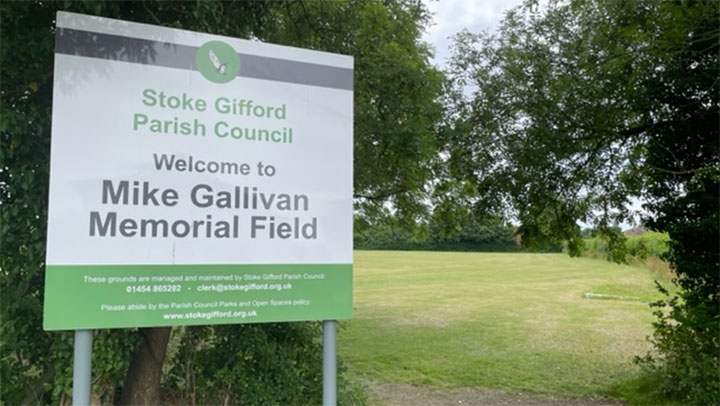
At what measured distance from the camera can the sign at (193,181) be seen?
2.49m

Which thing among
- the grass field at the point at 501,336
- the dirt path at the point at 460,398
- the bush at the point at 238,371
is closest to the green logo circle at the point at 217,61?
the bush at the point at 238,371

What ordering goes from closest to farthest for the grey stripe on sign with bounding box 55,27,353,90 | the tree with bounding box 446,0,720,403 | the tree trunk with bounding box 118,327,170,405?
the grey stripe on sign with bounding box 55,27,353,90 < the tree trunk with bounding box 118,327,170,405 < the tree with bounding box 446,0,720,403

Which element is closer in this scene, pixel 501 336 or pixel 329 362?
pixel 329 362

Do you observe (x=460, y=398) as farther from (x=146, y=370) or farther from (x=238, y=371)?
(x=146, y=370)

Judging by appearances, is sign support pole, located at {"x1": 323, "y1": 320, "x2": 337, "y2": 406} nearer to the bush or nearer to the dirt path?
the bush

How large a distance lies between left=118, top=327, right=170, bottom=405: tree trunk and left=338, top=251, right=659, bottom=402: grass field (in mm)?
→ 3509

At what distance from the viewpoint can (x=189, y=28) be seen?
390cm

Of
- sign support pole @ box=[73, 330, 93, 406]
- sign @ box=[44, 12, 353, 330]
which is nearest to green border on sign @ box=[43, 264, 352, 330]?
sign @ box=[44, 12, 353, 330]

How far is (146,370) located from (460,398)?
3.66 m

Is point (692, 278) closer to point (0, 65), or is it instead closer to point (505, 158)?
point (505, 158)

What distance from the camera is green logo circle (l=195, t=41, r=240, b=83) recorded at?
2.79 m

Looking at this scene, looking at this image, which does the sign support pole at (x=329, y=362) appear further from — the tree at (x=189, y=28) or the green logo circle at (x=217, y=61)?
the tree at (x=189, y=28)

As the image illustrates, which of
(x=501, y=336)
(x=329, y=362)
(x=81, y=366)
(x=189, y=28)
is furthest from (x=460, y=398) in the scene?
(x=189, y=28)

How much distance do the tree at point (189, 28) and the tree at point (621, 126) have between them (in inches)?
52.5
